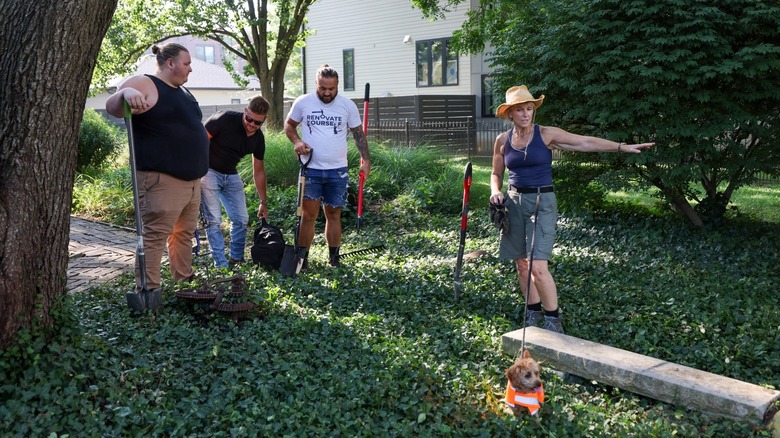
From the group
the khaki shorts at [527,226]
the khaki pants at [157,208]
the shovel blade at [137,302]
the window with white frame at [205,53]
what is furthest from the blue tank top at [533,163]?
the window with white frame at [205,53]

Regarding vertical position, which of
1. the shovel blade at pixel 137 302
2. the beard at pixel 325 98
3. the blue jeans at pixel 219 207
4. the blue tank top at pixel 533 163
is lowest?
the shovel blade at pixel 137 302

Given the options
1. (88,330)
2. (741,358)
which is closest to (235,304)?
(88,330)

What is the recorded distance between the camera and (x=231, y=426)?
3611 millimetres

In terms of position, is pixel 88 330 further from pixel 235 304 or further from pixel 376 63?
pixel 376 63

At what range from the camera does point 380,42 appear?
24.2 metres

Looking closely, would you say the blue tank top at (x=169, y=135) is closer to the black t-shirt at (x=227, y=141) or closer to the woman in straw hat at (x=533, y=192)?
the black t-shirt at (x=227, y=141)

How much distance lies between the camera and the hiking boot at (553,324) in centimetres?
536

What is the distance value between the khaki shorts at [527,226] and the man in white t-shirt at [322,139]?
6.79 ft

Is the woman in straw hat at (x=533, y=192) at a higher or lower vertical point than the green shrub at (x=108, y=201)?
higher

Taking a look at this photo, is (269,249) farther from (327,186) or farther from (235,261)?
(327,186)

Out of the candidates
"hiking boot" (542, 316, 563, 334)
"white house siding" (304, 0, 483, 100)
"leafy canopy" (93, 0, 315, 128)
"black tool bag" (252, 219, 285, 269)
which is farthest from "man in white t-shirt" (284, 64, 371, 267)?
"white house siding" (304, 0, 483, 100)

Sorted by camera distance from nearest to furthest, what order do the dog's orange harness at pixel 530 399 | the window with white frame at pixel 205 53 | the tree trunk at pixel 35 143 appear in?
the tree trunk at pixel 35 143 < the dog's orange harness at pixel 530 399 < the window with white frame at pixel 205 53

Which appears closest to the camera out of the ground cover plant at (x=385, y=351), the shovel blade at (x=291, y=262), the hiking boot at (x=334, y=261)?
the ground cover plant at (x=385, y=351)

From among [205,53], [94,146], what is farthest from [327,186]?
[205,53]
